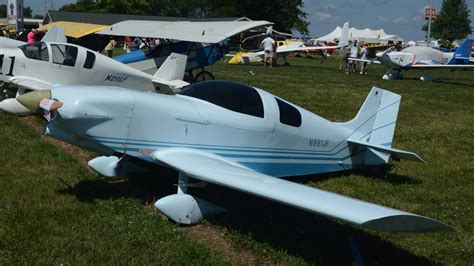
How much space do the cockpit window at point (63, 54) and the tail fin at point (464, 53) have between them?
23515 millimetres

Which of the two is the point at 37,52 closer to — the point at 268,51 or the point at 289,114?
the point at 289,114

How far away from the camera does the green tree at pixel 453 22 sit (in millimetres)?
92188

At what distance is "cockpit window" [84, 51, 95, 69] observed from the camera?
35.5ft

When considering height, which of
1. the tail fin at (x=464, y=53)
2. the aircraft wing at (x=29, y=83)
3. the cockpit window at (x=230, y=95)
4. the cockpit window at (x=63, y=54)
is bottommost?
the aircraft wing at (x=29, y=83)

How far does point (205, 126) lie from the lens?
17.5 ft

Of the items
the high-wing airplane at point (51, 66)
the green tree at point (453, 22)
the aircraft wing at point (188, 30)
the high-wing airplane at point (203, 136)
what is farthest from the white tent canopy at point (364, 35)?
the high-wing airplane at point (203, 136)

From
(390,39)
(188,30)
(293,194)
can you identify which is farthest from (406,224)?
(390,39)

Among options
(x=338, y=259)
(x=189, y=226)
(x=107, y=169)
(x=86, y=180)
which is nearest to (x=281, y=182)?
(x=338, y=259)

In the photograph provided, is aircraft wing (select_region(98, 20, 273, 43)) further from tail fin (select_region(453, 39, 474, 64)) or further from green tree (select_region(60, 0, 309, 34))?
green tree (select_region(60, 0, 309, 34))

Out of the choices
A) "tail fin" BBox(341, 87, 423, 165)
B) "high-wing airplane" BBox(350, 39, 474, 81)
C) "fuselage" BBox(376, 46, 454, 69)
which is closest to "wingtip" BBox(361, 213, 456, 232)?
"tail fin" BBox(341, 87, 423, 165)

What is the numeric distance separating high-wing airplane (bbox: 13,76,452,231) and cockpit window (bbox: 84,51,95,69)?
5.63 meters

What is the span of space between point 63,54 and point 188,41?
14.0 feet

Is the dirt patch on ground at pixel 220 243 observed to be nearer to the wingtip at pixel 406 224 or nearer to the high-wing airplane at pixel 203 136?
the high-wing airplane at pixel 203 136

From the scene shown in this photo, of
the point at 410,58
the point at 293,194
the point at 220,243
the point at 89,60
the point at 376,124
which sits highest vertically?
the point at 410,58
